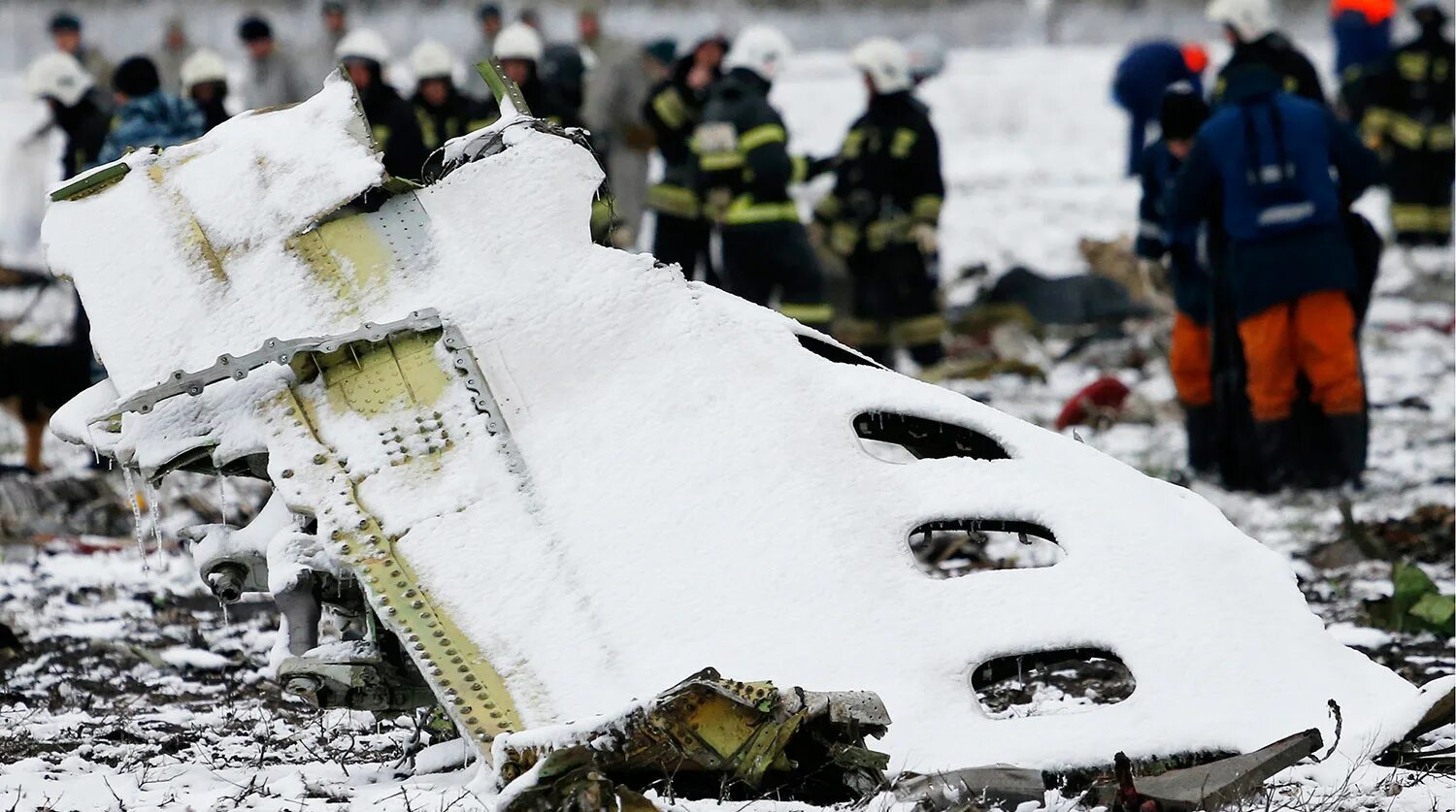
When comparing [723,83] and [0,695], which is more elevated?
[723,83]

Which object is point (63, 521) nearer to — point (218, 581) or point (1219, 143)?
point (218, 581)

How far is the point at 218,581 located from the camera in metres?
4.11

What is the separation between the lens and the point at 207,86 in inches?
396

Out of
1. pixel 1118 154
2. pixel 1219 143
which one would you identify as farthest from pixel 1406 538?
pixel 1118 154

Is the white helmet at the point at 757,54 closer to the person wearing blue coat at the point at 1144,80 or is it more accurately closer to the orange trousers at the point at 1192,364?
the orange trousers at the point at 1192,364

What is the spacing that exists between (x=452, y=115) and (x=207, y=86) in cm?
170

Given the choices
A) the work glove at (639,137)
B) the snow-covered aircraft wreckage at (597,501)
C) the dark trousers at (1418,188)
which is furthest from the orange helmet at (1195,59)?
the snow-covered aircraft wreckage at (597,501)

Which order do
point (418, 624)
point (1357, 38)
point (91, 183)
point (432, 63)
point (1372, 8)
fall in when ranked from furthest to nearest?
point (1357, 38), point (1372, 8), point (432, 63), point (91, 183), point (418, 624)

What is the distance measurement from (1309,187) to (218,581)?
4.98 m

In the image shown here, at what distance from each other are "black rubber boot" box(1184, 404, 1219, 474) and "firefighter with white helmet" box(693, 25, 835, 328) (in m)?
2.31

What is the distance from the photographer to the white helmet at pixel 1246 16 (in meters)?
8.68

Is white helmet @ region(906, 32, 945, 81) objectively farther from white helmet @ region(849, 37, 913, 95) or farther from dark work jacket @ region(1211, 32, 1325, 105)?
dark work jacket @ region(1211, 32, 1325, 105)

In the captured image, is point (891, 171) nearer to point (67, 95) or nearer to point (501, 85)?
point (67, 95)

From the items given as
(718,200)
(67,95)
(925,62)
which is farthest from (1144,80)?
(67,95)
